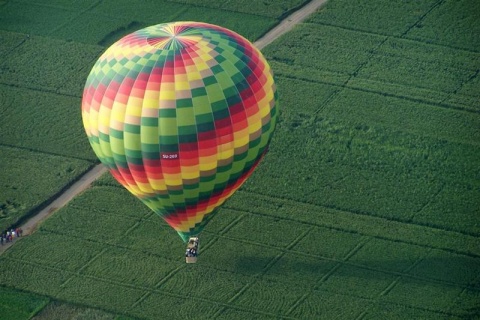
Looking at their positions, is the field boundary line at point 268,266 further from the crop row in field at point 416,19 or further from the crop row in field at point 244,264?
the crop row in field at point 416,19

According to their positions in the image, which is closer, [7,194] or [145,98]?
[145,98]

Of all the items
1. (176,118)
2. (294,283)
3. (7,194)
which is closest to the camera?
(176,118)

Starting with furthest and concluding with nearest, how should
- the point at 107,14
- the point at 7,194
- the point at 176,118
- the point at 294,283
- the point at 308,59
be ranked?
the point at 107,14 < the point at 308,59 < the point at 7,194 < the point at 294,283 < the point at 176,118

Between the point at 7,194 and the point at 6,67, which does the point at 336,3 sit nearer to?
the point at 6,67

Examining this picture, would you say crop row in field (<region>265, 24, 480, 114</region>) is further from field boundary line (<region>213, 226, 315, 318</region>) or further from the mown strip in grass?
the mown strip in grass

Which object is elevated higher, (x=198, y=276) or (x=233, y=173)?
(x=233, y=173)

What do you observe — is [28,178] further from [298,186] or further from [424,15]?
[424,15]

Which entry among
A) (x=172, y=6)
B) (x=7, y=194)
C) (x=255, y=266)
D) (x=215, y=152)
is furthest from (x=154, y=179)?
(x=172, y=6)
